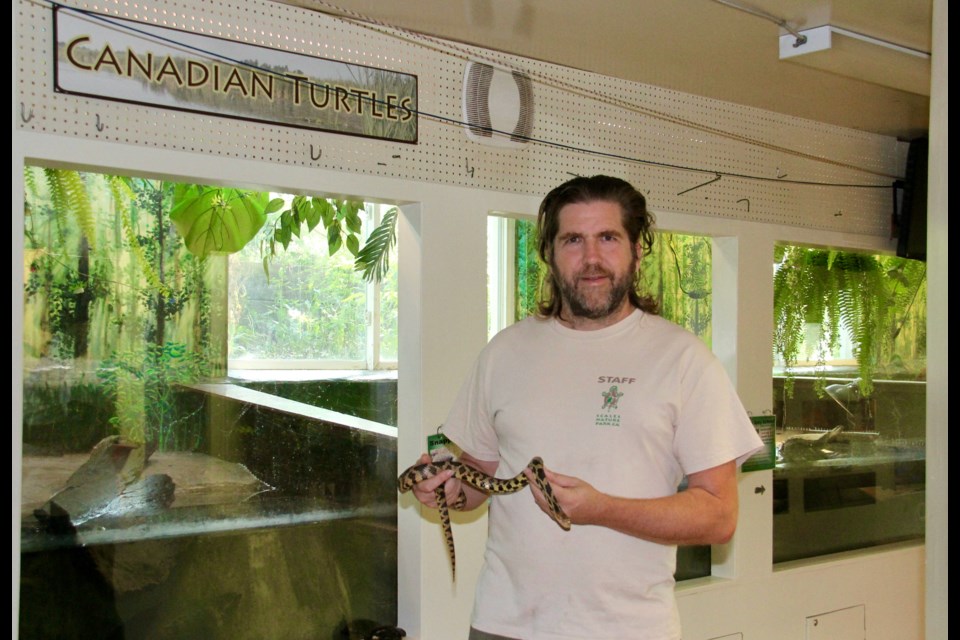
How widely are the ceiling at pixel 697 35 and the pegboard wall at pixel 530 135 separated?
3.5 inches

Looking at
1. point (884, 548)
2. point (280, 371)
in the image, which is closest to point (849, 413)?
point (884, 548)

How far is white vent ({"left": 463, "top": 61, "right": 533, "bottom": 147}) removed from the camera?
350 centimetres

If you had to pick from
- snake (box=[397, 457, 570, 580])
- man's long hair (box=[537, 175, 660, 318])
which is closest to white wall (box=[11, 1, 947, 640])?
man's long hair (box=[537, 175, 660, 318])

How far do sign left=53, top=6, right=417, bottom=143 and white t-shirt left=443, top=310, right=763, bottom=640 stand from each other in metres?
1.26

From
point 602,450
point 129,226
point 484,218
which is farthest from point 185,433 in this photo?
point 602,450

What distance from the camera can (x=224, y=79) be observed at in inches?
114

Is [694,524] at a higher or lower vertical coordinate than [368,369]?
lower

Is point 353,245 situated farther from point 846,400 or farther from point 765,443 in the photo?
point 846,400

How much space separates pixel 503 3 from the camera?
304 cm

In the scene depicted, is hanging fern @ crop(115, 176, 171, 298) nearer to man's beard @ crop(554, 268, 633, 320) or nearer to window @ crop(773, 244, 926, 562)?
man's beard @ crop(554, 268, 633, 320)

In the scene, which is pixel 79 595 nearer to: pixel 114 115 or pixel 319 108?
pixel 114 115

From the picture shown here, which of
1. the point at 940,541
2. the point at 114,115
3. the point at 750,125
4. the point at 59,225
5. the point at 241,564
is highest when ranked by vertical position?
the point at 750,125

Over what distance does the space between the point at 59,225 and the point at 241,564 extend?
1.29 m
